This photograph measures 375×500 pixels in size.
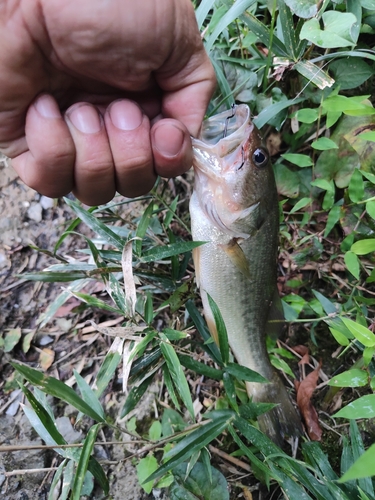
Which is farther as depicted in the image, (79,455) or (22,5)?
(79,455)

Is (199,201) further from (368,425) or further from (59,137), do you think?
(368,425)

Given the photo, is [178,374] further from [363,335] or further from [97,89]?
[97,89]

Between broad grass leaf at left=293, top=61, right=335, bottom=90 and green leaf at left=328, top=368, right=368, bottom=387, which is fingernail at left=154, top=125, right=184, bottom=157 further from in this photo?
green leaf at left=328, top=368, right=368, bottom=387

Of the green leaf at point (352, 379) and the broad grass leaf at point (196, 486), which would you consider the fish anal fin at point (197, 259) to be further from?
the broad grass leaf at point (196, 486)

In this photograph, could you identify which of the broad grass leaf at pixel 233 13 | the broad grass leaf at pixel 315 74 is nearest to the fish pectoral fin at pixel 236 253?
the broad grass leaf at pixel 315 74

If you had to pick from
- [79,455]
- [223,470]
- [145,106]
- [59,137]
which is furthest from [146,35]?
[223,470]

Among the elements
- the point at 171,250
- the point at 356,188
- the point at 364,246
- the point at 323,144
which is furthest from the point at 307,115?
the point at 171,250

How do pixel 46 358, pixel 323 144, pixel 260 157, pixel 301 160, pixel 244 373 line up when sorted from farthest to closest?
pixel 46 358 → pixel 301 160 → pixel 323 144 → pixel 260 157 → pixel 244 373
